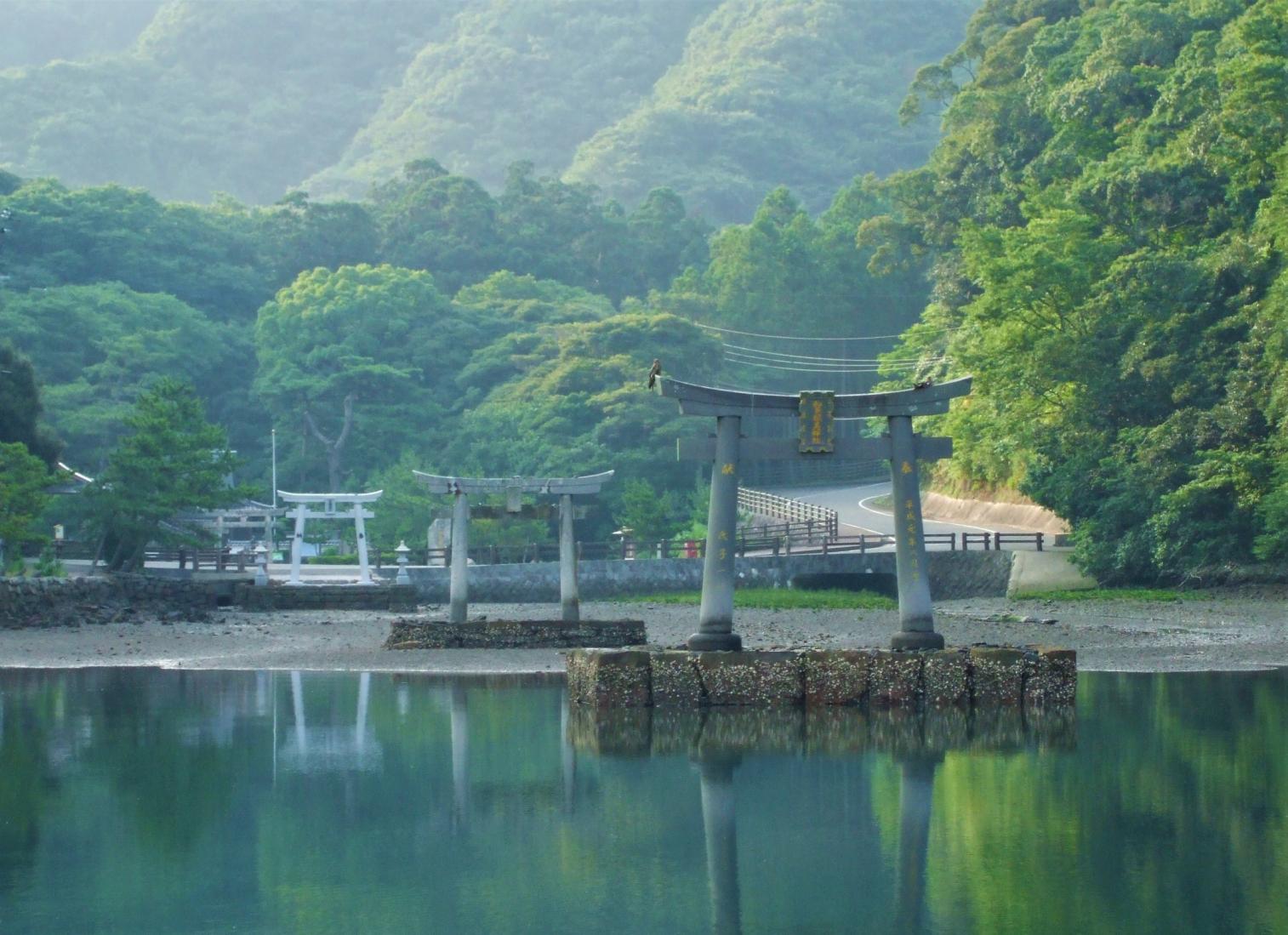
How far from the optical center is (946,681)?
68.1 feet

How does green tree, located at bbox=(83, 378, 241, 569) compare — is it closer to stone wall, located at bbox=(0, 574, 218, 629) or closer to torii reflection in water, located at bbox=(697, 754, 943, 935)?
stone wall, located at bbox=(0, 574, 218, 629)

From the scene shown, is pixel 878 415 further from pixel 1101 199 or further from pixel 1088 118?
pixel 1088 118

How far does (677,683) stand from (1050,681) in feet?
14.3

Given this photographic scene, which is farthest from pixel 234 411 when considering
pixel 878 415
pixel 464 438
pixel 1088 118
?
pixel 878 415

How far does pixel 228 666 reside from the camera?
28438 mm

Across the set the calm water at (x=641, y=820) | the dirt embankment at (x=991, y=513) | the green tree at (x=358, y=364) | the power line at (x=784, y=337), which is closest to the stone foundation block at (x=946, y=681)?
the calm water at (x=641, y=820)

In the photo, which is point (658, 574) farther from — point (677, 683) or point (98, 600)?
point (677, 683)

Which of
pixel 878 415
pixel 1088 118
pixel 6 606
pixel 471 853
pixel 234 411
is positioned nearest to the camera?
pixel 471 853

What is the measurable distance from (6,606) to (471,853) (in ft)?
82.7

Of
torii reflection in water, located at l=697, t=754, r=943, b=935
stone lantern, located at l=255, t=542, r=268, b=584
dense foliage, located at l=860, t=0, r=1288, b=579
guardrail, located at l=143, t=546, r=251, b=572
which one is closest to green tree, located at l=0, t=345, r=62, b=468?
guardrail, located at l=143, t=546, r=251, b=572

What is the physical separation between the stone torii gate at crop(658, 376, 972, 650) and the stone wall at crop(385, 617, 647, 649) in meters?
9.05

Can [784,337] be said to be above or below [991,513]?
above

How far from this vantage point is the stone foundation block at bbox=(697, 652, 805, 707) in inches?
822

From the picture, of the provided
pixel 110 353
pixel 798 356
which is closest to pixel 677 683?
pixel 110 353
